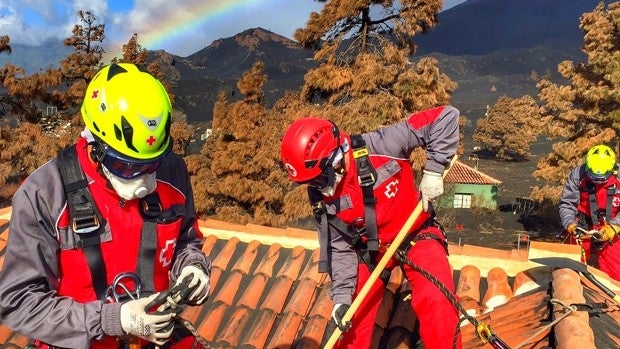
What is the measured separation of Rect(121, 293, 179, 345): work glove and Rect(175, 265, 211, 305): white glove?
0.21 m

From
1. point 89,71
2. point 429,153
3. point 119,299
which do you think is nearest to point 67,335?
point 119,299

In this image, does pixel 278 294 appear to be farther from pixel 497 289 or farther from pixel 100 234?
pixel 100 234

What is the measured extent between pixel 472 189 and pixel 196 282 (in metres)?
46.0

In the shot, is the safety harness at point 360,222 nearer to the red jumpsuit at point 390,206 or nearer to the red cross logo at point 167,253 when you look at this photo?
the red jumpsuit at point 390,206

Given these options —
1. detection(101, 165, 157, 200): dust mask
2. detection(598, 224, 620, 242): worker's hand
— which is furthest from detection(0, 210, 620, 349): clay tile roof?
detection(598, 224, 620, 242): worker's hand

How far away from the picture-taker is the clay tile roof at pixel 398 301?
4.30m

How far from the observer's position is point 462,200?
47312 mm

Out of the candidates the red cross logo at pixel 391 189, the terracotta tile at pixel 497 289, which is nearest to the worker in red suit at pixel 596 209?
the terracotta tile at pixel 497 289

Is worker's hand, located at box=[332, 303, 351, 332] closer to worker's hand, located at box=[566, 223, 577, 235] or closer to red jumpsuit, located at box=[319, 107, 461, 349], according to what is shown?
red jumpsuit, located at box=[319, 107, 461, 349]

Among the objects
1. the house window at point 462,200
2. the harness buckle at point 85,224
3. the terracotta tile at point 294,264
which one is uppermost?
the harness buckle at point 85,224

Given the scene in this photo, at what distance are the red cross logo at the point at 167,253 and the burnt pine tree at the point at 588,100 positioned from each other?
24079 millimetres

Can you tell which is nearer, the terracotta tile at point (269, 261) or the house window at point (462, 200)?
the terracotta tile at point (269, 261)

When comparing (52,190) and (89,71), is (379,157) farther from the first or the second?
(89,71)

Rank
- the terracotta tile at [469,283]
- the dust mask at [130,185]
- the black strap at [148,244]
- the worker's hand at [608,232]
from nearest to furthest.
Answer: the dust mask at [130,185] < the black strap at [148,244] < the terracotta tile at [469,283] < the worker's hand at [608,232]
